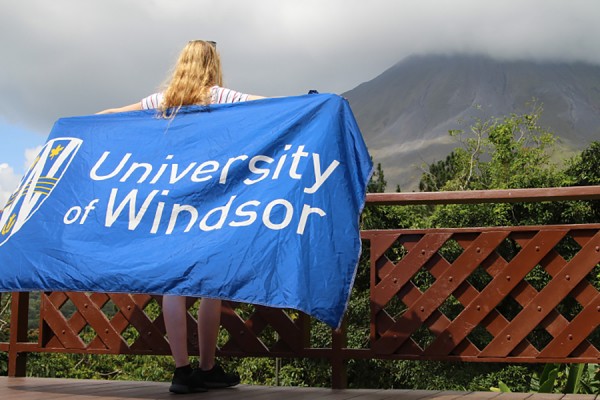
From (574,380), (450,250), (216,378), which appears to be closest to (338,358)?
(216,378)

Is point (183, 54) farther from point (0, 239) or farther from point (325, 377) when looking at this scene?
point (325, 377)

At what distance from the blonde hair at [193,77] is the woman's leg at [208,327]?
30.4 inches

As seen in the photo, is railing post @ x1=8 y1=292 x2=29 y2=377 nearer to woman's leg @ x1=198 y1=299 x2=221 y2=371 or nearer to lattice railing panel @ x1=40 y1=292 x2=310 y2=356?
lattice railing panel @ x1=40 y1=292 x2=310 y2=356

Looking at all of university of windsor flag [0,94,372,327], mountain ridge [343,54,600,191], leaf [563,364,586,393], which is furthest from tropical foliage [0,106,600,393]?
mountain ridge [343,54,600,191]

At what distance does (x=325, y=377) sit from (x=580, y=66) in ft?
581

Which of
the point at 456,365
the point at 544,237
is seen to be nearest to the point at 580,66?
the point at 456,365

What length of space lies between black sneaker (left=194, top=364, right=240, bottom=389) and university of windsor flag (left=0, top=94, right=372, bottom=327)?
47 centimetres

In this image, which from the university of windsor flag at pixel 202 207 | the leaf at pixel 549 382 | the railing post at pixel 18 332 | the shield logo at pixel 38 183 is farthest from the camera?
the leaf at pixel 549 382

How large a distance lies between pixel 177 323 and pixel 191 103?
2.87 feet

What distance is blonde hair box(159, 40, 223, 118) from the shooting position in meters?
3.14

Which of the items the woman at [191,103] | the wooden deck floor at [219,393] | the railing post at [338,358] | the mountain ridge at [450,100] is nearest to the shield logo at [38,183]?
the woman at [191,103]

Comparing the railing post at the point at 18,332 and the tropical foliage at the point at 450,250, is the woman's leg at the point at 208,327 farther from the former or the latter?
the tropical foliage at the point at 450,250

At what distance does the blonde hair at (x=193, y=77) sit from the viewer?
3.14 meters

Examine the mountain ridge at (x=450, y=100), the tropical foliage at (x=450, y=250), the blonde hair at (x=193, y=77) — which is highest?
the mountain ridge at (x=450, y=100)
